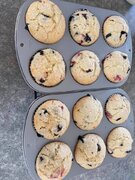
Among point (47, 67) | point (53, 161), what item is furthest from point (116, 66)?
point (53, 161)

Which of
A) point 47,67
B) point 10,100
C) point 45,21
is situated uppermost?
point 45,21

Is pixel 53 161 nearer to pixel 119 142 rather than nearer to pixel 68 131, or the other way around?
pixel 68 131

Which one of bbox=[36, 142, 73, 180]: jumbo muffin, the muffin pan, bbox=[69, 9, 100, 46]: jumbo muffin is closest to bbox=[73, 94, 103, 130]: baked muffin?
the muffin pan

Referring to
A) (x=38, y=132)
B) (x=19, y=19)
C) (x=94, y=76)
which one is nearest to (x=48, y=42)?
(x=19, y=19)

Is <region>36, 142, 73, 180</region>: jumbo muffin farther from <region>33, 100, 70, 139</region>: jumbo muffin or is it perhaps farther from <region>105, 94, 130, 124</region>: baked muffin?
<region>105, 94, 130, 124</region>: baked muffin

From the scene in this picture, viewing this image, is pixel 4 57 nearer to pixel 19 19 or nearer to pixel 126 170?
pixel 19 19

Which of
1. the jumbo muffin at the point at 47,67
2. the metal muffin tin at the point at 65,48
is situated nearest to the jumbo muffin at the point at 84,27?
the metal muffin tin at the point at 65,48
